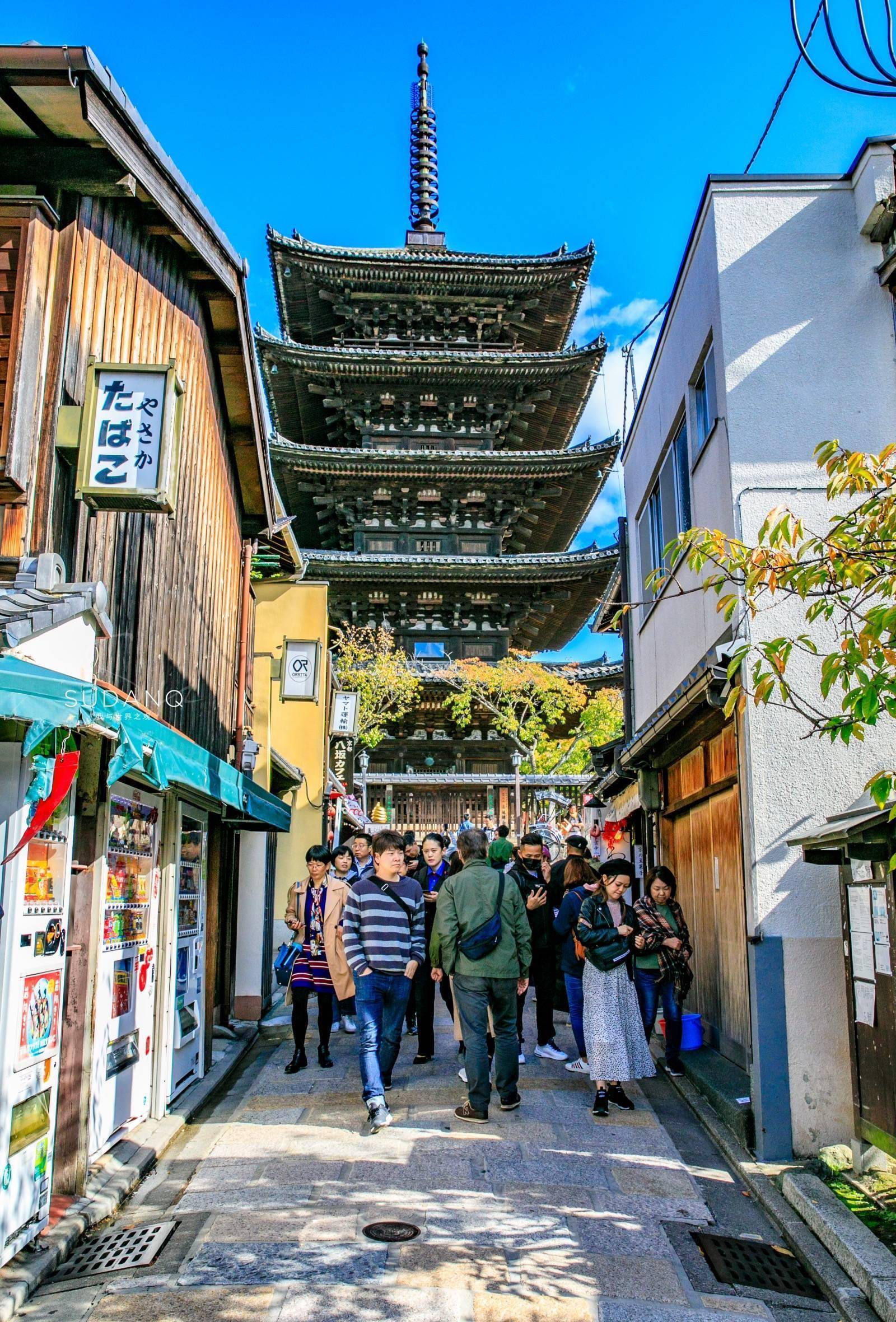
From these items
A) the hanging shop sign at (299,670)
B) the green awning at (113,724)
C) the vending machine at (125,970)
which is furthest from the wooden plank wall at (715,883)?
the hanging shop sign at (299,670)

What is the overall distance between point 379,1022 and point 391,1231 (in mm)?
2243

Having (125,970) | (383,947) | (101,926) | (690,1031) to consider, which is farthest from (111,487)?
(690,1031)

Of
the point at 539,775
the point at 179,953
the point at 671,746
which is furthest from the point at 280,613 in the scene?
the point at 539,775

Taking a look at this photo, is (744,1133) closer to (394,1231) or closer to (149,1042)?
(394,1231)

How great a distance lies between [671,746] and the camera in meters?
10.4

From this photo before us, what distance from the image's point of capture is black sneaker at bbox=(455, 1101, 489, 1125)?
21.5ft

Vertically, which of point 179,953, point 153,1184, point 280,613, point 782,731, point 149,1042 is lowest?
point 153,1184

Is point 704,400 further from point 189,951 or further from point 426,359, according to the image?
point 426,359

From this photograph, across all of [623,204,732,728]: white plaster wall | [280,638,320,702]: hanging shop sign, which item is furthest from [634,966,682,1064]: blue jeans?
[280,638,320,702]: hanging shop sign

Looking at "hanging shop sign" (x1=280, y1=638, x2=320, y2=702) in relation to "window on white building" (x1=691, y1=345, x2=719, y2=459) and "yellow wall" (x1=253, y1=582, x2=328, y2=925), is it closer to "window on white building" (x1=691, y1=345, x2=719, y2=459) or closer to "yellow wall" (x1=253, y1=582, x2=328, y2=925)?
"yellow wall" (x1=253, y1=582, x2=328, y2=925)

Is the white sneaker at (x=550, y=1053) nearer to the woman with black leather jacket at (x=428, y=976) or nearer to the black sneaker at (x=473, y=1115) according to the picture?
the woman with black leather jacket at (x=428, y=976)

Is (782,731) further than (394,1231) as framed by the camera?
Yes

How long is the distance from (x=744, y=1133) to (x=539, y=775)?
73.9ft

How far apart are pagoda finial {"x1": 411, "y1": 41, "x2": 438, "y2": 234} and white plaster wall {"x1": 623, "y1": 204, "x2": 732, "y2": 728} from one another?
83.3ft
